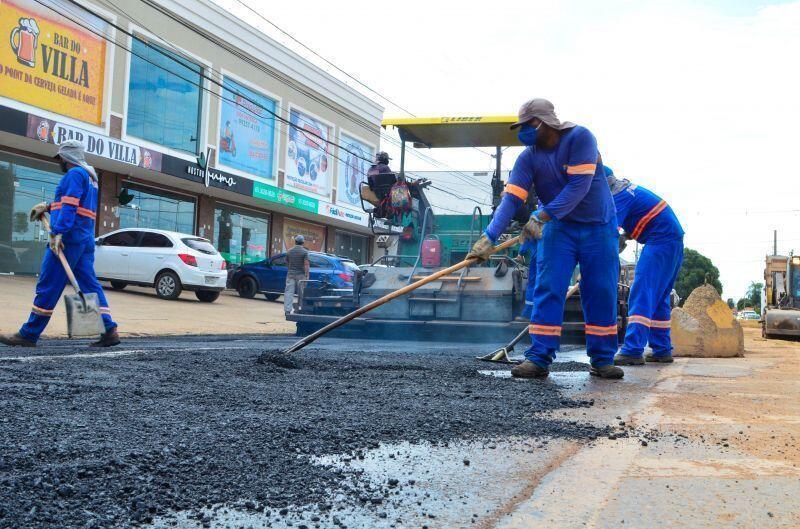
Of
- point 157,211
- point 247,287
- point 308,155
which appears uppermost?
point 308,155

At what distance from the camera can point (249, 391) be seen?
137 inches

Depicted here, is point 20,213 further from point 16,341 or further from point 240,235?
point 16,341

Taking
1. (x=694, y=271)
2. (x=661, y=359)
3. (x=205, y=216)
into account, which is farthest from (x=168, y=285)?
(x=694, y=271)

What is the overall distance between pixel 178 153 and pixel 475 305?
14.5 meters

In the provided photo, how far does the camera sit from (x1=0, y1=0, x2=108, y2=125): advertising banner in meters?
15.8

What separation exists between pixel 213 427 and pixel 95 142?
1617cm

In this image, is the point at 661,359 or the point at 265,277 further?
the point at 265,277

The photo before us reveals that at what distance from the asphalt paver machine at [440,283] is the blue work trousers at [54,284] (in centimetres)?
314

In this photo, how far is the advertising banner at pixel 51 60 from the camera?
51.8ft

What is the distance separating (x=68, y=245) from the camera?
6.19 metres

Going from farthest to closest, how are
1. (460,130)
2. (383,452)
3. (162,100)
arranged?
(162,100) → (460,130) → (383,452)

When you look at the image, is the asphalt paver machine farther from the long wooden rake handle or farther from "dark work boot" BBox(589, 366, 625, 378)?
"dark work boot" BBox(589, 366, 625, 378)

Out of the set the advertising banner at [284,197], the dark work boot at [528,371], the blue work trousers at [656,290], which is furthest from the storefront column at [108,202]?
the dark work boot at [528,371]

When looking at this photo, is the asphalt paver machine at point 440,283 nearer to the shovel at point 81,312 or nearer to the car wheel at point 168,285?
the shovel at point 81,312
